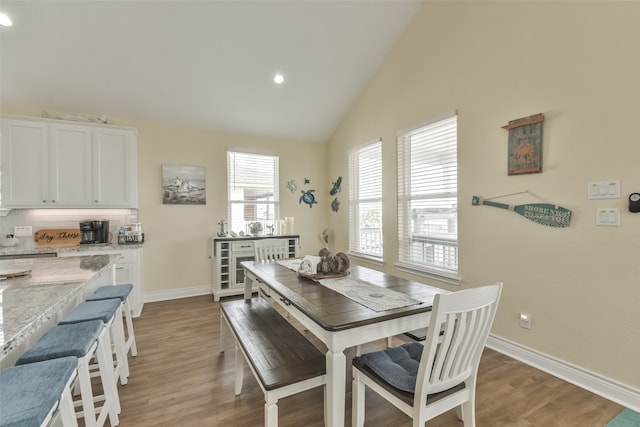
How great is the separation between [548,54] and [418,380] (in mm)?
2615

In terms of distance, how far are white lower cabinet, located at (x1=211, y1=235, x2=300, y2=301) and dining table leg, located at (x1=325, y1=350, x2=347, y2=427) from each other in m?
3.00

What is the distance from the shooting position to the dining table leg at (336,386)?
136 centimetres

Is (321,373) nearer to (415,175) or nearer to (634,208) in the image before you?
(634,208)

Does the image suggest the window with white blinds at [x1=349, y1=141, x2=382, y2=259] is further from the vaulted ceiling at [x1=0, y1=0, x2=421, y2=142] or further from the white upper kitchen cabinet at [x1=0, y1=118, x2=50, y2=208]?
the white upper kitchen cabinet at [x1=0, y1=118, x2=50, y2=208]

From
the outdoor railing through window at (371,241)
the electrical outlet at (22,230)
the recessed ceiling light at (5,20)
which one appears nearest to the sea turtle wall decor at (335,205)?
the outdoor railing through window at (371,241)

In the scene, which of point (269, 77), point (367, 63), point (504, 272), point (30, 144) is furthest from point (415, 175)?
point (30, 144)

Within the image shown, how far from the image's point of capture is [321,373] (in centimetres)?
150

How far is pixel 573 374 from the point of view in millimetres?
2139

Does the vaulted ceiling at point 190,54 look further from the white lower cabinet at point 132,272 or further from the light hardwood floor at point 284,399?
the light hardwood floor at point 284,399

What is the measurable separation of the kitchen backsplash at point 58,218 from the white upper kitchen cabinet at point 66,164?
279 millimetres

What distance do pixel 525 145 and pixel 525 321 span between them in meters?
1.49

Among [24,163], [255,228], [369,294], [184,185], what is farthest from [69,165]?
[369,294]

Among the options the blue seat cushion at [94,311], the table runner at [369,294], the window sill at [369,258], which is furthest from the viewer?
the window sill at [369,258]

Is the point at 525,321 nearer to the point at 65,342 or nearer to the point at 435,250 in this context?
the point at 435,250
